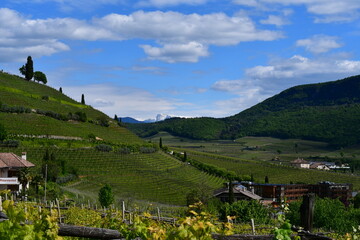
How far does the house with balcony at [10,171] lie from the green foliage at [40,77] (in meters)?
104

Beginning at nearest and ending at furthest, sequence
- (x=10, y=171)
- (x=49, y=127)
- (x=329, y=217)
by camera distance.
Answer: (x=329, y=217), (x=10, y=171), (x=49, y=127)

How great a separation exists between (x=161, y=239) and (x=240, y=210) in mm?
41894

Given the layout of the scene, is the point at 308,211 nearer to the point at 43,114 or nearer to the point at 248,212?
the point at 248,212

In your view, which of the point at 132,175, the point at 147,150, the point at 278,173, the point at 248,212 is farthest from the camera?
the point at 278,173

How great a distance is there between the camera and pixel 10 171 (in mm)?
58500

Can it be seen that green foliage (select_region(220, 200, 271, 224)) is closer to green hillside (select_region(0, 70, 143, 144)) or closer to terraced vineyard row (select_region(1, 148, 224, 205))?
terraced vineyard row (select_region(1, 148, 224, 205))

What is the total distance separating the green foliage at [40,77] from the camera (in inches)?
6319

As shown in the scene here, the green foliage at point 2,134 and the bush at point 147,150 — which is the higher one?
the green foliage at point 2,134

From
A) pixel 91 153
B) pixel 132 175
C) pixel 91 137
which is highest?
pixel 91 137

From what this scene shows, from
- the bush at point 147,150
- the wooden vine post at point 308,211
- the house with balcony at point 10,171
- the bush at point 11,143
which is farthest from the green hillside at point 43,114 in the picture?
the wooden vine post at point 308,211

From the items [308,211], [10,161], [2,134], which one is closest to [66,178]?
[10,161]

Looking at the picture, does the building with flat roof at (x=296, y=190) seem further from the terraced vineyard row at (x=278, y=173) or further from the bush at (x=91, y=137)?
the bush at (x=91, y=137)

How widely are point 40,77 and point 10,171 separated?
108941 millimetres

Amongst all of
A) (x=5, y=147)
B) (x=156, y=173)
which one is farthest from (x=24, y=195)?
(x=156, y=173)
